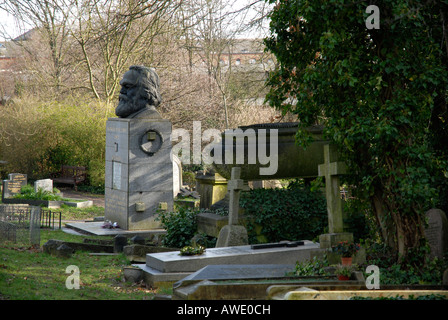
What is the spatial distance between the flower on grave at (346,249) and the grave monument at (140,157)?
286 inches

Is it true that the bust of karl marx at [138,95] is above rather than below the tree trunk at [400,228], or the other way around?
above

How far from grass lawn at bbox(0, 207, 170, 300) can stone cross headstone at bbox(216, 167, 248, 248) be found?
5.97 feet

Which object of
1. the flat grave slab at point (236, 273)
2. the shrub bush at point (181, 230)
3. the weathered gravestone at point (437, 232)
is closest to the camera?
the flat grave slab at point (236, 273)

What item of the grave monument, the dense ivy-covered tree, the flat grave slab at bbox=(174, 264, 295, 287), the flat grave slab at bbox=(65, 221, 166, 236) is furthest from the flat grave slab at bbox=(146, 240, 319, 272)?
the grave monument

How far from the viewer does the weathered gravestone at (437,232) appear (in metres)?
7.43

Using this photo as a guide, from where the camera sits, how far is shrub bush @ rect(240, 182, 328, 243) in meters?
10.2

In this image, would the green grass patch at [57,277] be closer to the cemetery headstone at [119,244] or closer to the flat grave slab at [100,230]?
the cemetery headstone at [119,244]

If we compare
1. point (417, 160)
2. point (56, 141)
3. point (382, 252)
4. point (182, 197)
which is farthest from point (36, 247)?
point (56, 141)

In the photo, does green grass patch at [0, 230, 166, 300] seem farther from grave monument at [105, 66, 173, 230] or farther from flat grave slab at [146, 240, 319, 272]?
grave monument at [105, 66, 173, 230]

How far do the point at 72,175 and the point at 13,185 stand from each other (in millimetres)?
4611

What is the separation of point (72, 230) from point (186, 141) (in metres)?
13.7

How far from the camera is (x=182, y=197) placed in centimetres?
2030

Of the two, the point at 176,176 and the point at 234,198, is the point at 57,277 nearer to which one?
the point at 234,198

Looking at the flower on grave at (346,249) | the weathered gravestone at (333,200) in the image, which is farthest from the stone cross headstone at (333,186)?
the flower on grave at (346,249)
